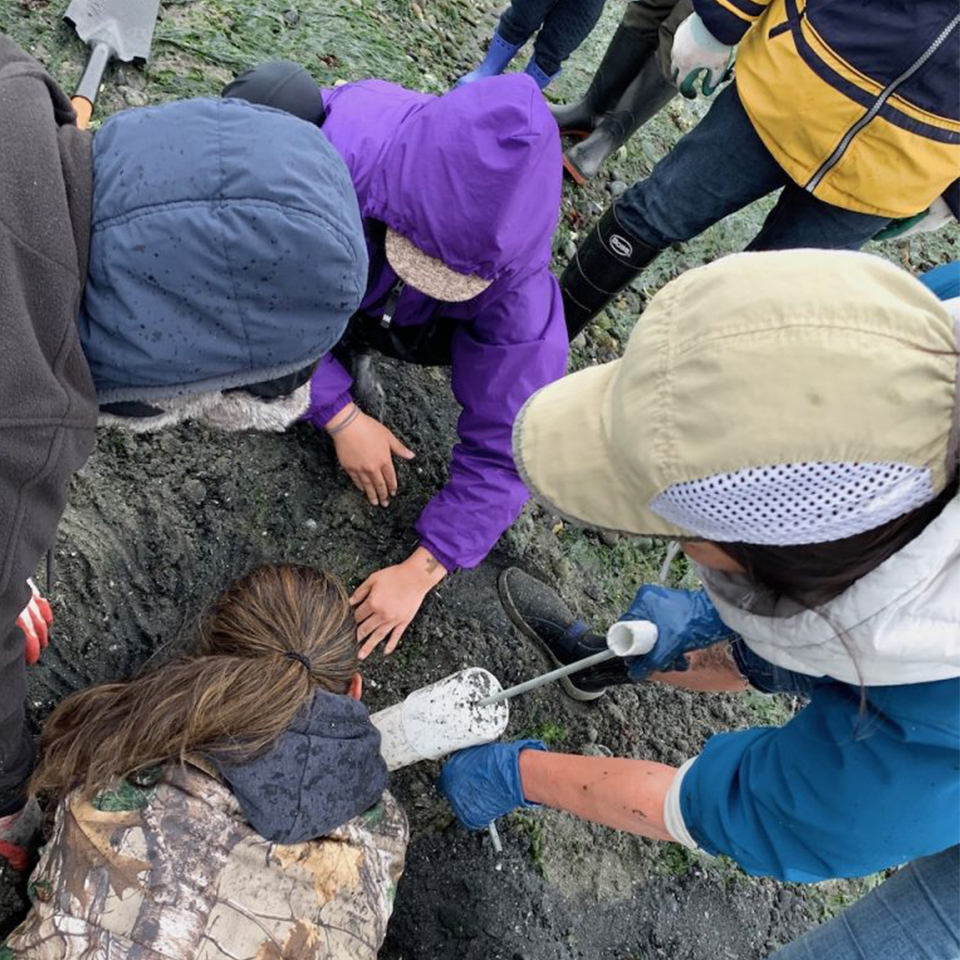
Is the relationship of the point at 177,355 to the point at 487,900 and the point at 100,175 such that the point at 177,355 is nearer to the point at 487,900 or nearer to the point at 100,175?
the point at 100,175

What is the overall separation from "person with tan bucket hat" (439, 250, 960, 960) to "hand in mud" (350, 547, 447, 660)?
0.85 metres

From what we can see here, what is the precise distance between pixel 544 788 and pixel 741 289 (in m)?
1.22

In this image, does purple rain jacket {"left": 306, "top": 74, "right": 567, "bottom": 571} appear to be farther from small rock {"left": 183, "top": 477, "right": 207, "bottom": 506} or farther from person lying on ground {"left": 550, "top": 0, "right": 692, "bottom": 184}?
person lying on ground {"left": 550, "top": 0, "right": 692, "bottom": 184}

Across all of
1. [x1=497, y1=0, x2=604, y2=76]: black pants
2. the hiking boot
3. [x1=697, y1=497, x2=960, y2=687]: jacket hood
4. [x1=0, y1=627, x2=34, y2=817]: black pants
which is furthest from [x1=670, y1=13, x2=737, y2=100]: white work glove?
the hiking boot

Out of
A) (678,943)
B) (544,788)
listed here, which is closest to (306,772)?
(544,788)

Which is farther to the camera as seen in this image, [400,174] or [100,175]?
[400,174]

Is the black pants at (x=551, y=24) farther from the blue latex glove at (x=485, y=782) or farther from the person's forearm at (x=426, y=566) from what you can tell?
the blue latex glove at (x=485, y=782)

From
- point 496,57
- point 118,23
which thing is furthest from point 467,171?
point 496,57

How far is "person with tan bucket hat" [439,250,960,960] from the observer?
0.80 meters

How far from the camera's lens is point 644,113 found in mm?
2854

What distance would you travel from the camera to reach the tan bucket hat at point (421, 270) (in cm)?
158

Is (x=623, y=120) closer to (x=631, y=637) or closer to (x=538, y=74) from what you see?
(x=538, y=74)

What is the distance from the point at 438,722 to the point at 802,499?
1.11 meters

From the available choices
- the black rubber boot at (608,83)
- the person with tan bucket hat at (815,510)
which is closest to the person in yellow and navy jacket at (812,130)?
the black rubber boot at (608,83)
